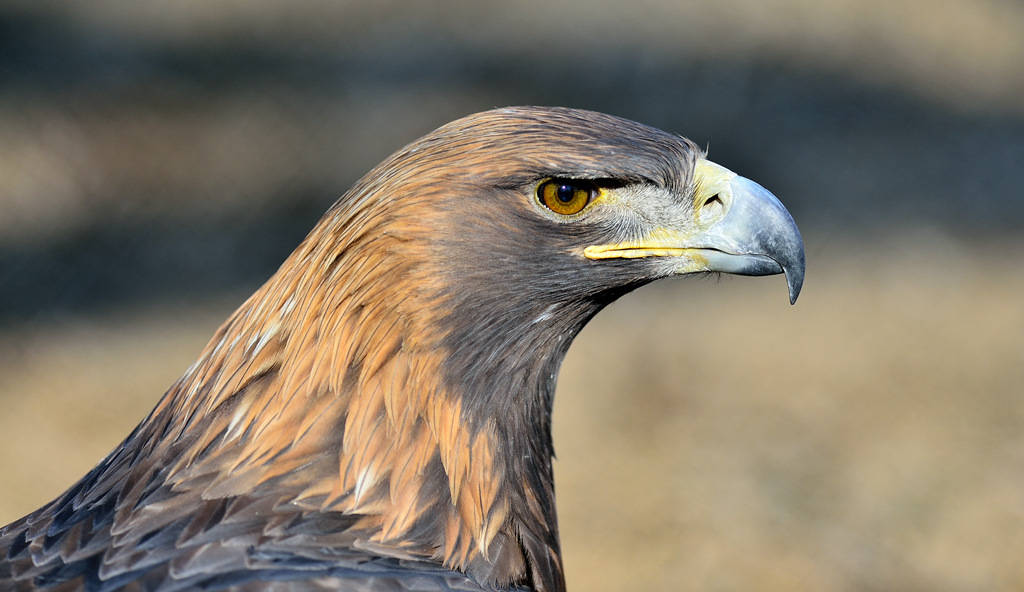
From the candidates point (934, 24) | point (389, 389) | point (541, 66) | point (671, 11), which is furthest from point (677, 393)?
point (934, 24)

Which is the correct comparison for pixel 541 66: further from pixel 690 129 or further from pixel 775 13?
pixel 775 13

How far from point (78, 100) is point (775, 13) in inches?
194

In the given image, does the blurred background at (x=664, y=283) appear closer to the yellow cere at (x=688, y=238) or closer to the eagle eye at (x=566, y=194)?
the yellow cere at (x=688, y=238)

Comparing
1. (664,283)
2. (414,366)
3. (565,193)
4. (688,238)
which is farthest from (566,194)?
(664,283)

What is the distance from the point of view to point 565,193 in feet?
7.75

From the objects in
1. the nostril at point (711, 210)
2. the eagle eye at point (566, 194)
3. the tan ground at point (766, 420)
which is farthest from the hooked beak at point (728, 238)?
the tan ground at point (766, 420)

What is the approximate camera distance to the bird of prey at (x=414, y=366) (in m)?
2.19

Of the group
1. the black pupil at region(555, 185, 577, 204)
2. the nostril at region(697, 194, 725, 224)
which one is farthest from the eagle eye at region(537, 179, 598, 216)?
the nostril at region(697, 194, 725, 224)

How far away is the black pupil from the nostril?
34 cm

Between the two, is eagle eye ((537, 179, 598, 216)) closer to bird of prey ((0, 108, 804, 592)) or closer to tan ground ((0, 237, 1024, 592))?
bird of prey ((0, 108, 804, 592))

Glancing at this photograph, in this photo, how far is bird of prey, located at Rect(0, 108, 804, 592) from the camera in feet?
7.19

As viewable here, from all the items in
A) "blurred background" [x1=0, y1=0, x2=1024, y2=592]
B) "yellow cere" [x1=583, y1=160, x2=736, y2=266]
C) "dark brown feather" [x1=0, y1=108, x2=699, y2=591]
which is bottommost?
"dark brown feather" [x1=0, y1=108, x2=699, y2=591]

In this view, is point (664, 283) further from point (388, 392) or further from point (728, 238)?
point (388, 392)

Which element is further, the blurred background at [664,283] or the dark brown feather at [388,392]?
the blurred background at [664,283]
